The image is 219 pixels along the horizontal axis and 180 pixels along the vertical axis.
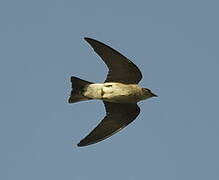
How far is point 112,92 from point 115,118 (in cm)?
89

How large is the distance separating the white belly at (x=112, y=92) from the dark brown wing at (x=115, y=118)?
56 centimetres

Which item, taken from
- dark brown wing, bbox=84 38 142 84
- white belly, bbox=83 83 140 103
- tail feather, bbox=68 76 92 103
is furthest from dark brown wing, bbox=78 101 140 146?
tail feather, bbox=68 76 92 103

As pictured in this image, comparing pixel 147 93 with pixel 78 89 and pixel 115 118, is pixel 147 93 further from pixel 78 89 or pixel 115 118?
pixel 78 89

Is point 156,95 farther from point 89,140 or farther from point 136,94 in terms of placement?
point 89,140

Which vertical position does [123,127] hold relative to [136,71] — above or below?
below

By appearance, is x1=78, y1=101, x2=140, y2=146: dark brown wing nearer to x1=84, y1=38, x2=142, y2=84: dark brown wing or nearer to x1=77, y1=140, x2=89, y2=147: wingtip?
x1=77, y1=140, x2=89, y2=147: wingtip

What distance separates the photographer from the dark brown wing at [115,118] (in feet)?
53.6

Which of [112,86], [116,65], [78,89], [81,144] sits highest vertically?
[116,65]

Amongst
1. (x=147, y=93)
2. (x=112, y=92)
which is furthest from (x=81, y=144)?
(x=147, y=93)

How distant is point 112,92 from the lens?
15.9 meters

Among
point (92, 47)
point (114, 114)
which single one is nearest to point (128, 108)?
point (114, 114)

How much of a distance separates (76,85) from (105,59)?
0.77 metres

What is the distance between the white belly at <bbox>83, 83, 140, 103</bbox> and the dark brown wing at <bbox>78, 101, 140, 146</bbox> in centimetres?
56

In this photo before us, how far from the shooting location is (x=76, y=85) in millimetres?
16000
